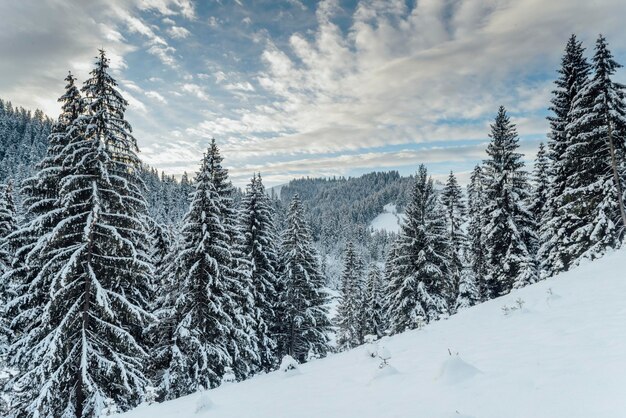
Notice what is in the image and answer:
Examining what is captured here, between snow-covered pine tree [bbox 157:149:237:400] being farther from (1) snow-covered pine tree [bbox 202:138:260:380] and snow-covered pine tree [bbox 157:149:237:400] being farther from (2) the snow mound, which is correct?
(2) the snow mound

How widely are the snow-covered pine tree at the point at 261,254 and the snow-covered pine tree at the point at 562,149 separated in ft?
67.4

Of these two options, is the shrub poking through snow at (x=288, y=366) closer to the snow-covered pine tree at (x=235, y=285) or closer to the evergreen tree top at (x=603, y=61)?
the snow-covered pine tree at (x=235, y=285)

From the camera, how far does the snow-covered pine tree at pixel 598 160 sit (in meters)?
20.0

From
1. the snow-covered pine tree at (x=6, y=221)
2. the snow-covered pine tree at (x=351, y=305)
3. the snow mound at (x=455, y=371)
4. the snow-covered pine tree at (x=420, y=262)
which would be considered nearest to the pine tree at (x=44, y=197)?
the snow-covered pine tree at (x=6, y=221)

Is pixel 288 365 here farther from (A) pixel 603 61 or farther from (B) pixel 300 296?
(A) pixel 603 61

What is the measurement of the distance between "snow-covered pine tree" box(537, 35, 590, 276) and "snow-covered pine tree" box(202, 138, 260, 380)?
21.4 metres

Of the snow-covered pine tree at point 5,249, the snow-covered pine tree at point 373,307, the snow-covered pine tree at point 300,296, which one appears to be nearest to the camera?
the snow-covered pine tree at point 5,249

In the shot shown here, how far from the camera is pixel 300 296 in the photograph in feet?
87.8

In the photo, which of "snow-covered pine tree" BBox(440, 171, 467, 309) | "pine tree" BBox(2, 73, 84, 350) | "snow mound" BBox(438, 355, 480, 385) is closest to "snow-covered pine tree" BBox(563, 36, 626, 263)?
"snow-covered pine tree" BBox(440, 171, 467, 309)

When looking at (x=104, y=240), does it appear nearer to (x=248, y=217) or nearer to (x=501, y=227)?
(x=248, y=217)

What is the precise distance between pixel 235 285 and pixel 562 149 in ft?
81.3

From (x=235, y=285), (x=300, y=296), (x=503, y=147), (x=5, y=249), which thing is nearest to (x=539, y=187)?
(x=503, y=147)

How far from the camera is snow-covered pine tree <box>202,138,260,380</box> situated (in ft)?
64.2

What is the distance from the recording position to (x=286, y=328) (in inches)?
1084
